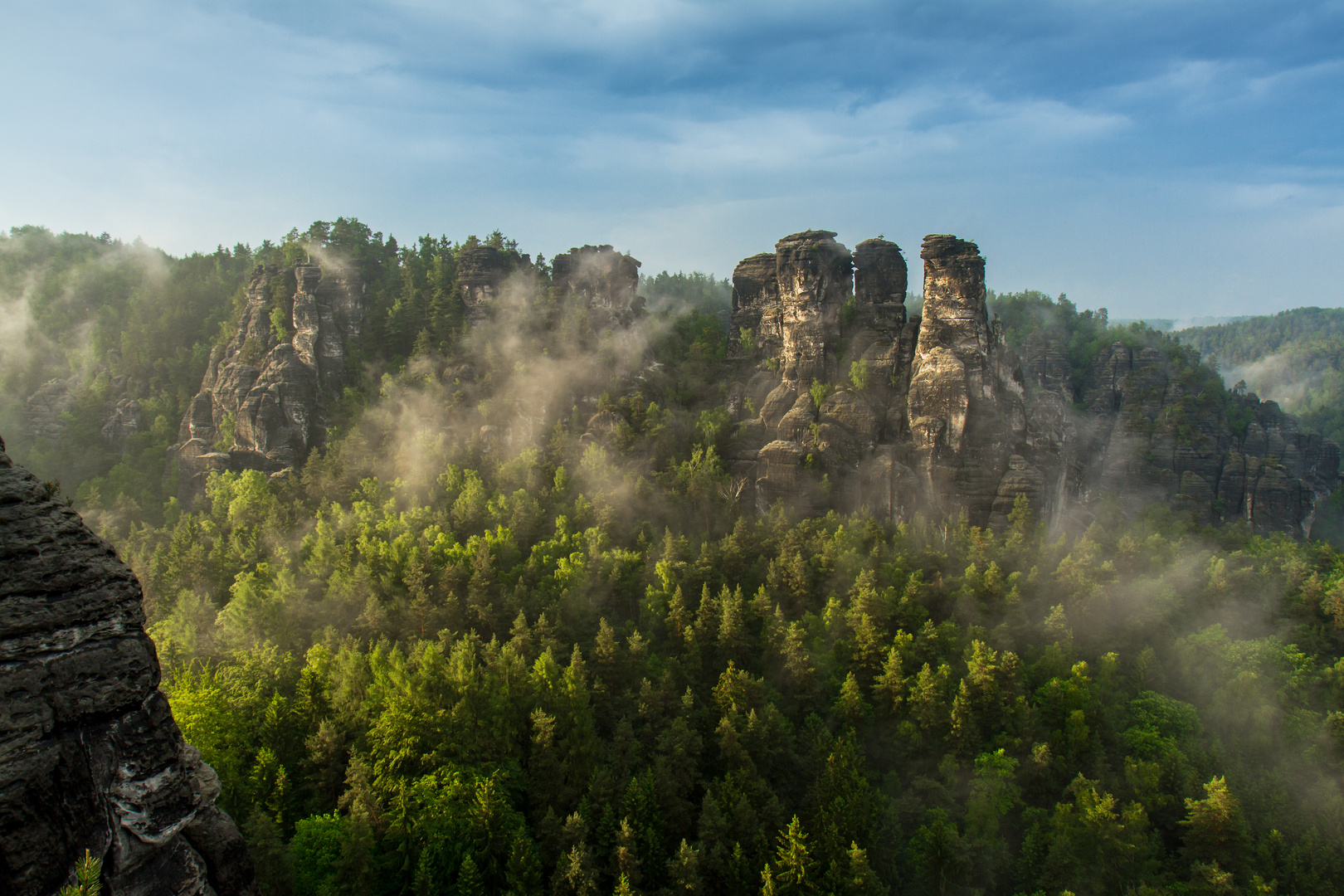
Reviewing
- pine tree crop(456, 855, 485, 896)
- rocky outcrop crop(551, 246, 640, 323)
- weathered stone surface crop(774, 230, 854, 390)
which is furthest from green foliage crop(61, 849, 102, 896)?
rocky outcrop crop(551, 246, 640, 323)

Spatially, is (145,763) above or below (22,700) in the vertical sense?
below

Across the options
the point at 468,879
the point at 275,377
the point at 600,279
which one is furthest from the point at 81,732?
the point at 600,279

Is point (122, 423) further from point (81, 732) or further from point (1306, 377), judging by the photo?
point (1306, 377)

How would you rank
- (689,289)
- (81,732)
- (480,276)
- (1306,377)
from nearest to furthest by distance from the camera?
(81,732) < (480,276) < (689,289) < (1306,377)

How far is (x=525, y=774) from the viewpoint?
2905cm

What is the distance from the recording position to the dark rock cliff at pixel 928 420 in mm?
54250

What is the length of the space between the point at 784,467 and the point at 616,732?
29487mm

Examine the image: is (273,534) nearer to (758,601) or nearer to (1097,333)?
(758,601)

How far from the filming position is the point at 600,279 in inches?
2756

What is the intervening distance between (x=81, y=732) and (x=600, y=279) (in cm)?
6150

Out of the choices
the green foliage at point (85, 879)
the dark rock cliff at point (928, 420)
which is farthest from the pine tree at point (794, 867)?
the dark rock cliff at point (928, 420)

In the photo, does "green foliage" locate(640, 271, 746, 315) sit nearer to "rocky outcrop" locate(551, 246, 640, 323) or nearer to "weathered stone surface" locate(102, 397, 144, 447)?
"rocky outcrop" locate(551, 246, 640, 323)

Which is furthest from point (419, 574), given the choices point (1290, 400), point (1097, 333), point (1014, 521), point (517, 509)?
point (1290, 400)

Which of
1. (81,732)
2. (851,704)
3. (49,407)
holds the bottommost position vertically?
(851,704)
